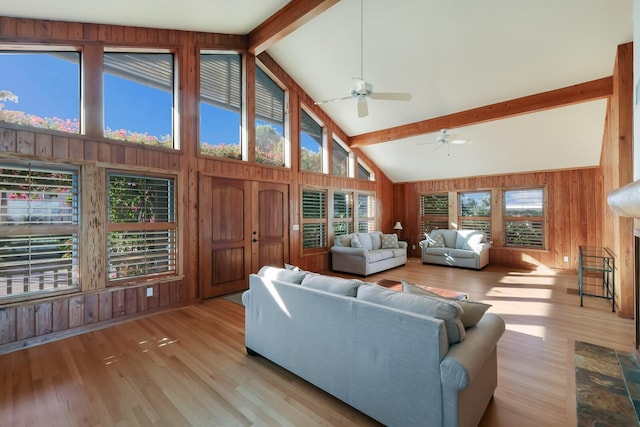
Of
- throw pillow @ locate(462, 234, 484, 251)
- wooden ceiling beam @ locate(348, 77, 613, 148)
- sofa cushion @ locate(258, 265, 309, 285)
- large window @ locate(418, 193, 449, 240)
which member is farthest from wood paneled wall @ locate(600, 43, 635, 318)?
large window @ locate(418, 193, 449, 240)

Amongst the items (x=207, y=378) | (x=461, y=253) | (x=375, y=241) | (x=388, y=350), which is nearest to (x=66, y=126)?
(x=207, y=378)

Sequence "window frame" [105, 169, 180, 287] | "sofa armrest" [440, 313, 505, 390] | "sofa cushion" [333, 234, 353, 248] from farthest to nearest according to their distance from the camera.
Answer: "sofa cushion" [333, 234, 353, 248]
"window frame" [105, 169, 180, 287]
"sofa armrest" [440, 313, 505, 390]

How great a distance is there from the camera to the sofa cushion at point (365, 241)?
6891mm

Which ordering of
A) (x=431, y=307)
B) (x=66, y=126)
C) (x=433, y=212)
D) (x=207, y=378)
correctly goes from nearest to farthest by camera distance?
(x=431, y=307)
(x=207, y=378)
(x=66, y=126)
(x=433, y=212)

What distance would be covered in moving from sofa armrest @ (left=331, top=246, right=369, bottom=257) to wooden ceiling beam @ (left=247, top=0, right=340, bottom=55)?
13.8ft

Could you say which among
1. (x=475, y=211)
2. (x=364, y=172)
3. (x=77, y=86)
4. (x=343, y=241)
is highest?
(x=77, y=86)

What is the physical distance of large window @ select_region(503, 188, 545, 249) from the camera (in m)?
6.92

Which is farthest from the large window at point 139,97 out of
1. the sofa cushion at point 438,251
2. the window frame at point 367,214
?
the sofa cushion at point 438,251

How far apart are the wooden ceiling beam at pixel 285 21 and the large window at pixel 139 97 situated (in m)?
1.41

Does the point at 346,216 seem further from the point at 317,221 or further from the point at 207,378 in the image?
the point at 207,378

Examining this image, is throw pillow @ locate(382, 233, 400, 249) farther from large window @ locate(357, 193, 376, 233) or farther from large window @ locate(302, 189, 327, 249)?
large window @ locate(302, 189, 327, 249)

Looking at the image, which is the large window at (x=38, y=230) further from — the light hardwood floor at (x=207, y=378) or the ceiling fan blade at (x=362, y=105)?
the ceiling fan blade at (x=362, y=105)

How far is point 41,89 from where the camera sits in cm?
324

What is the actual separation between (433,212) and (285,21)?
21.6ft
